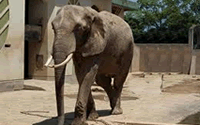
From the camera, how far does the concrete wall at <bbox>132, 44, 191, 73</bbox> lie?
23469 millimetres

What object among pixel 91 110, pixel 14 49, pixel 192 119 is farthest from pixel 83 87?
pixel 14 49

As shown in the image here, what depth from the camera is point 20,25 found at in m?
12.3

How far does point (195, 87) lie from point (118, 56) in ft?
25.2

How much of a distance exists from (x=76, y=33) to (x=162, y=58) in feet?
62.1

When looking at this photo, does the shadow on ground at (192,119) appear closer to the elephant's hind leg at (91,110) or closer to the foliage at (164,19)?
the elephant's hind leg at (91,110)

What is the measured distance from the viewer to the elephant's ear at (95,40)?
226 inches

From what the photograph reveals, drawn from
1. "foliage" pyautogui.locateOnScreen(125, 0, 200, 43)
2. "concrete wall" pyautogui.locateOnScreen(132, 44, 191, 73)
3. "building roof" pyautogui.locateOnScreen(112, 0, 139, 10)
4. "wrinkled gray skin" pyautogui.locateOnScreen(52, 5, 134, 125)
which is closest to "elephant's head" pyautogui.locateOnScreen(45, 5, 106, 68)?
"wrinkled gray skin" pyautogui.locateOnScreen(52, 5, 134, 125)

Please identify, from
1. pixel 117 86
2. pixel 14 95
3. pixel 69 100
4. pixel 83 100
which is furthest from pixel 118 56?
pixel 14 95

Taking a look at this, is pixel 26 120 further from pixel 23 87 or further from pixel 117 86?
pixel 23 87

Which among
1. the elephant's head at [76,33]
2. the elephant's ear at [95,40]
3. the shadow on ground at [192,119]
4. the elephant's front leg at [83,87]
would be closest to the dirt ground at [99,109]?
the shadow on ground at [192,119]

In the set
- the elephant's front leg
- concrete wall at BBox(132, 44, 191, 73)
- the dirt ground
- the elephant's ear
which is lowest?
concrete wall at BBox(132, 44, 191, 73)

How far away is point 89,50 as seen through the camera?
5.75m

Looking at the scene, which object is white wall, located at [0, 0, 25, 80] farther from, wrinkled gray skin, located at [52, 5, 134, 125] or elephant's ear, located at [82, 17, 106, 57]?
elephant's ear, located at [82, 17, 106, 57]

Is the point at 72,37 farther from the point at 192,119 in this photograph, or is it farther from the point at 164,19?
the point at 164,19
